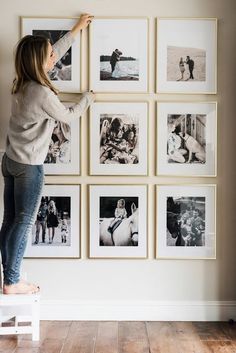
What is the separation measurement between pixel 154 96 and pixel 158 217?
758 mm

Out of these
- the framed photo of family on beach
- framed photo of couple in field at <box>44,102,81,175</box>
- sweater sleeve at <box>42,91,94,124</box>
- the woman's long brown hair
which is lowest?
the framed photo of family on beach

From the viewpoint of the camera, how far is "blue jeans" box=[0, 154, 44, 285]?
2.80 metres

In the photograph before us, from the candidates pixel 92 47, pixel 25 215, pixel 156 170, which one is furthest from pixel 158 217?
pixel 92 47

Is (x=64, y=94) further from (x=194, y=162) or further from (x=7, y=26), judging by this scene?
A: (x=194, y=162)

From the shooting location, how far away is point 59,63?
3121mm

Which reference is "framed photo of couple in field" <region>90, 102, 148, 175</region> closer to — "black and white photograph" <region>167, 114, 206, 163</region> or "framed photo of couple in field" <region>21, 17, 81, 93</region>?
"black and white photograph" <region>167, 114, 206, 163</region>

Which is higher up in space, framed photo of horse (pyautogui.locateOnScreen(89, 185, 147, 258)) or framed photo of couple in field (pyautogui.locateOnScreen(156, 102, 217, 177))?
framed photo of couple in field (pyautogui.locateOnScreen(156, 102, 217, 177))

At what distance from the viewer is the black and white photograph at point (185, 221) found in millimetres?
3156

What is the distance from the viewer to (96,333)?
2.91m

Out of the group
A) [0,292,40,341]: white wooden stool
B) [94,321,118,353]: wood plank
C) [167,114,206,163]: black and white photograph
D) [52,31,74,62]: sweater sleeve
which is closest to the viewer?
[94,321,118,353]: wood plank

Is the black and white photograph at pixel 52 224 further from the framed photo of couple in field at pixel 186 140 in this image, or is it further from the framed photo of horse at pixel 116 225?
the framed photo of couple in field at pixel 186 140

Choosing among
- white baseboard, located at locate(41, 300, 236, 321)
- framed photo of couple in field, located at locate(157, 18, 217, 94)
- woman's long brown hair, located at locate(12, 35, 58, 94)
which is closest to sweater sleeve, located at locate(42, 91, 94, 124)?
woman's long brown hair, located at locate(12, 35, 58, 94)

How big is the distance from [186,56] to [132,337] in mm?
1717

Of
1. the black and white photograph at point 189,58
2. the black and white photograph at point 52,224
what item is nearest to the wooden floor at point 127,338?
the black and white photograph at point 52,224
